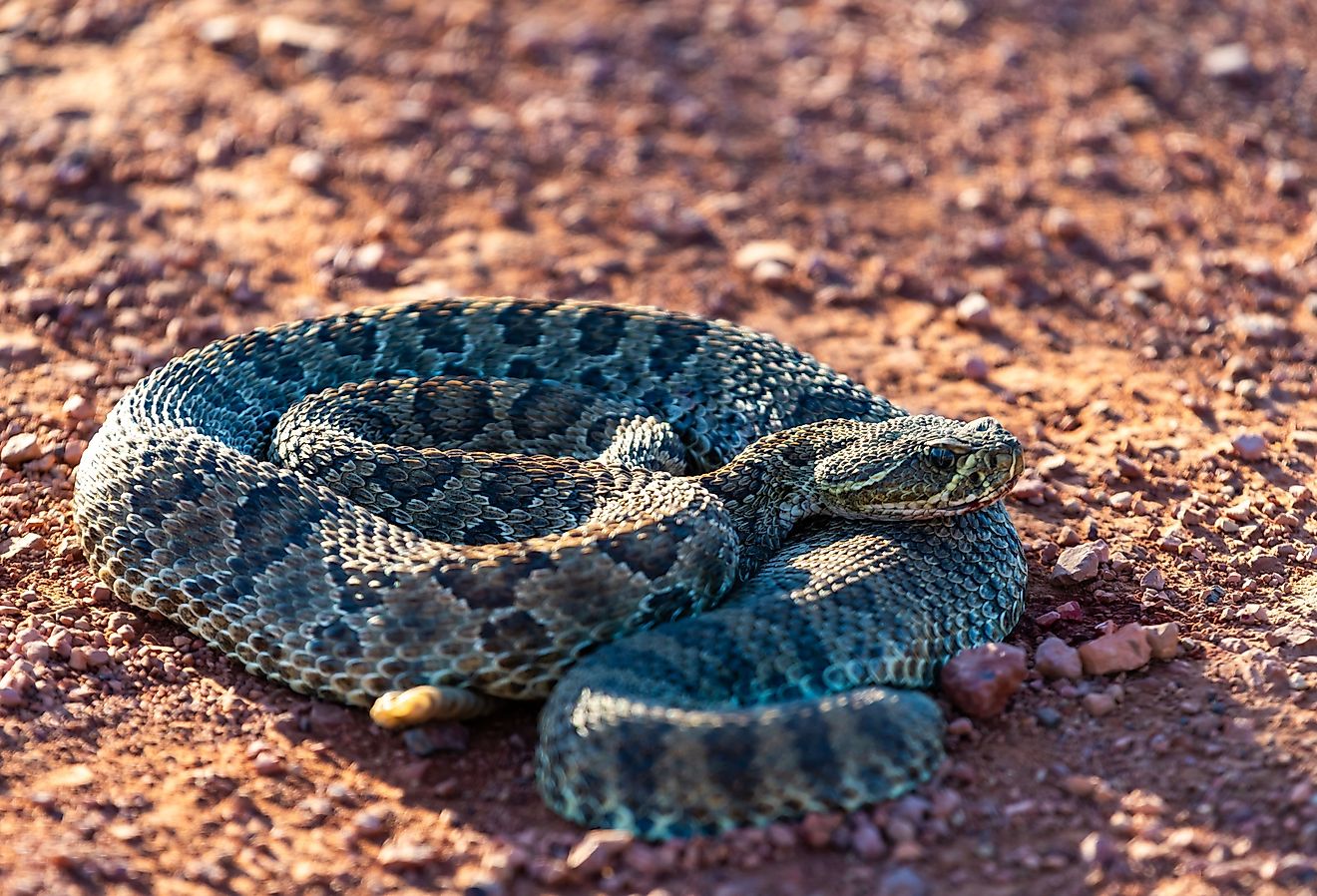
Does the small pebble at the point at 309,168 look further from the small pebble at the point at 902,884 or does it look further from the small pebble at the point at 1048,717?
the small pebble at the point at 902,884

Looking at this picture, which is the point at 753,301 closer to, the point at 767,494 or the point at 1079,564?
the point at 767,494

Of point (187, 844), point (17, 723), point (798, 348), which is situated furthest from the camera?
point (798, 348)

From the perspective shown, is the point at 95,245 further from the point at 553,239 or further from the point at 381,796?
the point at 381,796

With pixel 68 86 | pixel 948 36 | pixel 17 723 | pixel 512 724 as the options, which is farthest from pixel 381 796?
pixel 948 36

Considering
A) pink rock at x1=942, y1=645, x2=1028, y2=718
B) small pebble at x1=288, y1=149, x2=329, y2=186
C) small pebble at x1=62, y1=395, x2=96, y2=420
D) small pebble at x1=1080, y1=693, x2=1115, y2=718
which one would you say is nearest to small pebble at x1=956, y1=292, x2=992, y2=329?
pink rock at x1=942, y1=645, x2=1028, y2=718

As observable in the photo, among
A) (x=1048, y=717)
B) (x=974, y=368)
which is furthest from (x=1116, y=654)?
(x=974, y=368)

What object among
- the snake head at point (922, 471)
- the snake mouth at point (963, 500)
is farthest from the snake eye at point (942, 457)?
the snake mouth at point (963, 500)

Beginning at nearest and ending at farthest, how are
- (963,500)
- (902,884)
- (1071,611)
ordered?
(902,884), (963,500), (1071,611)
